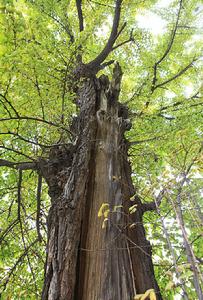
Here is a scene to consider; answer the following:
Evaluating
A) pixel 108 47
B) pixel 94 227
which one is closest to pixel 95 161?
pixel 94 227

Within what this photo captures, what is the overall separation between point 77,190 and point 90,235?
1.39 ft

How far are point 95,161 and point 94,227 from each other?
0.83m

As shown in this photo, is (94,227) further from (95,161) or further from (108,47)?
(108,47)

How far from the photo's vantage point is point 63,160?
9.20 ft

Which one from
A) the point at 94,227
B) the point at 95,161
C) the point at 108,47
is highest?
the point at 108,47

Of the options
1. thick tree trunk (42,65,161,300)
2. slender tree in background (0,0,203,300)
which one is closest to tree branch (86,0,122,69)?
slender tree in background (0,0,203,300)

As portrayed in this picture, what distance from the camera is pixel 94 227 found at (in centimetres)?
194

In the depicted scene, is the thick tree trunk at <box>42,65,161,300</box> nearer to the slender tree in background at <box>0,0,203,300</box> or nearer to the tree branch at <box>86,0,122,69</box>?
the slender tree in background at <box>0,0,203,300</box>

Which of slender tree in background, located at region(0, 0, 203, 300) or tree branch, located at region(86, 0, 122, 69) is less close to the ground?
tree branch, located at region(86, 0, 122, 69)

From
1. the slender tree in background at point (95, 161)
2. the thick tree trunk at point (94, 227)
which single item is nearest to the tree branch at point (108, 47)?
the slender tree in background at point (95, 161)

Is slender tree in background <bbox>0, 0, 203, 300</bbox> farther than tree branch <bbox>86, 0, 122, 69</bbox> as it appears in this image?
No

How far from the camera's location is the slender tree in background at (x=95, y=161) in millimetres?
1633

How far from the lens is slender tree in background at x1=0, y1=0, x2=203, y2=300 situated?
1.63 m

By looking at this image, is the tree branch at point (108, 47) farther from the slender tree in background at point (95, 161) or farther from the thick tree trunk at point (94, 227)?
the thick tree trunk at point (94, 227)
